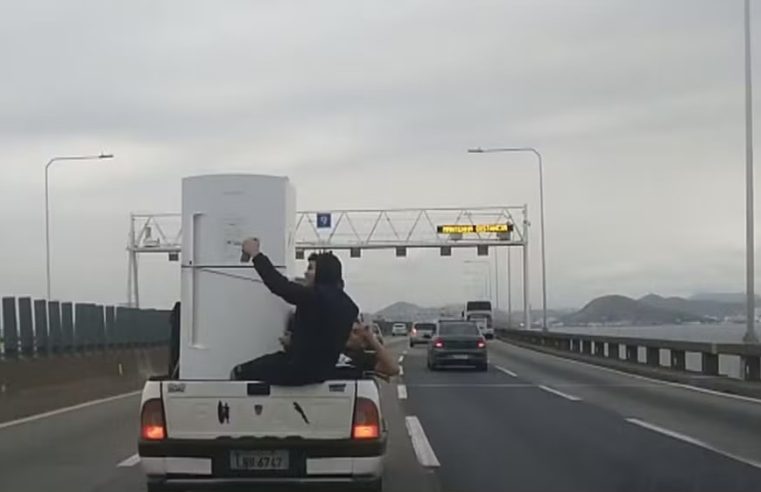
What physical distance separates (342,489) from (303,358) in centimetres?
111

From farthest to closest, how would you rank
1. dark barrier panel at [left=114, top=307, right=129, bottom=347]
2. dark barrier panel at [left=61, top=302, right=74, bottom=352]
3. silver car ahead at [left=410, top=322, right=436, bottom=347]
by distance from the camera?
silver car ahead at [left=410, top=322, right=436, bottom=347], dark barrier panel at [left=114, top=307, right=129, bottom=347], dark barrier panel at [left=61, top=302, right=74, bottom=352]

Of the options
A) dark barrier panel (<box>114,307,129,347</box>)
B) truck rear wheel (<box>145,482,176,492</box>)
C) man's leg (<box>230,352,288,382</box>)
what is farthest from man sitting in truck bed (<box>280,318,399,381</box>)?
dark barrier panel (<box>114,307,129,347</box>)

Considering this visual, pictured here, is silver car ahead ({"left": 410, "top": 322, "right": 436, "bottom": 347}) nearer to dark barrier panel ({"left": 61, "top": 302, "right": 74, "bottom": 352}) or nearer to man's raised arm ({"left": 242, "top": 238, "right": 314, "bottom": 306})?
dark barrier panel ({"left": 61, "top": 302, "right": 74, "bottom": 352})

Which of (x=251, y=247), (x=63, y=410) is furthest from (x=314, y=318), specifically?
(x=63, y=410)

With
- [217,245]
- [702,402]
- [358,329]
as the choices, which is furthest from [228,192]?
[702,402]

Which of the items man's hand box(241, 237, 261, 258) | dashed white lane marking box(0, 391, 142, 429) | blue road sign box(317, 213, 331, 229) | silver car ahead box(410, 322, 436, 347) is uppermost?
blue road sign box(317, 213, 331, 229)

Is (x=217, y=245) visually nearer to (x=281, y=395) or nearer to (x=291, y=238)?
(x=291, y=238)

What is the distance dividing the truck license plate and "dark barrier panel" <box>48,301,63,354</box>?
17.1 m

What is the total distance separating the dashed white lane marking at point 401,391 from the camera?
25.6m

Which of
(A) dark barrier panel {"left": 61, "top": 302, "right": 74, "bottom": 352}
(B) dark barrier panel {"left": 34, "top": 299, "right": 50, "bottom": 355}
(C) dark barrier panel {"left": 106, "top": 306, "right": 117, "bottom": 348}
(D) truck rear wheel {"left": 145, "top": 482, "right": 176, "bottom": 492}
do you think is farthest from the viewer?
(C) dark barrier panel {"left": 106, "top": 306, "right": 117, "bottom": 348}

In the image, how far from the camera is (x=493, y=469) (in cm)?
1382

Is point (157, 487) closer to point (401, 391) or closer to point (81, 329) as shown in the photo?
point (401, 391)

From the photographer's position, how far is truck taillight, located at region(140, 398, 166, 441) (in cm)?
955

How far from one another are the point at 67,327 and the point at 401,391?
7.57m
